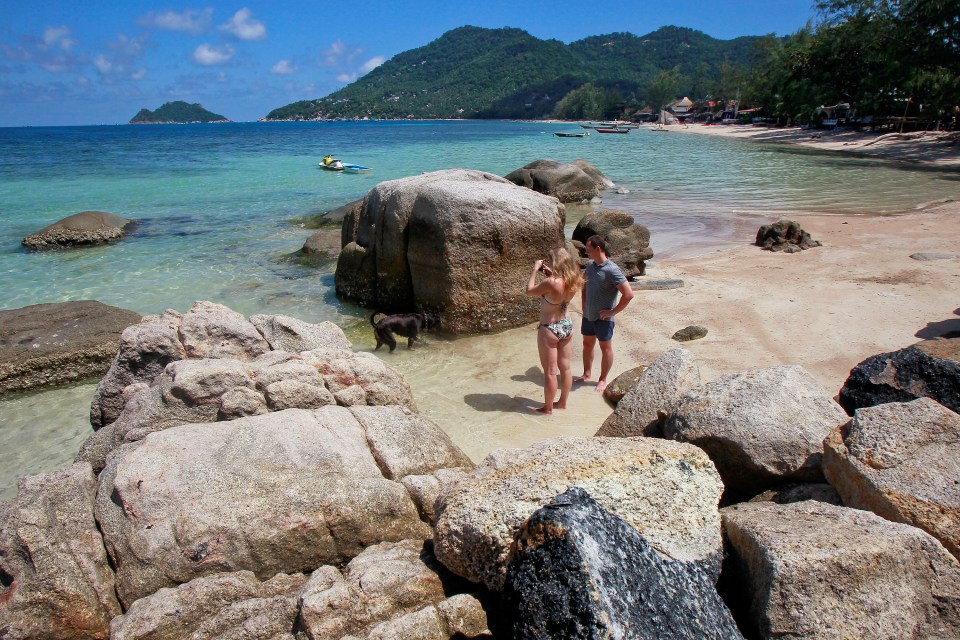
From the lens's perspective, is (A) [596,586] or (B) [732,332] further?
(B) [732,332]

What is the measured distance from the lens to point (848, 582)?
8.54ft

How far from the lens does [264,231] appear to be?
16.6m

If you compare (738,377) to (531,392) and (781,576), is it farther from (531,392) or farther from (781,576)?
(531,392)

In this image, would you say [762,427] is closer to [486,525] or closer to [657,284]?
[486,525]

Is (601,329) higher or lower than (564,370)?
higher

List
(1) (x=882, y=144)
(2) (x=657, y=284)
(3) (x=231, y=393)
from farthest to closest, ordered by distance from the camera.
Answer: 1. (1) (x=882, y=144)
2. (2) (x=657, y=284)
3. (3) (x=231, y=393)

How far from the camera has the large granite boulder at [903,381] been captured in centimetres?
414

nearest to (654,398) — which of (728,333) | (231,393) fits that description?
(231,393)

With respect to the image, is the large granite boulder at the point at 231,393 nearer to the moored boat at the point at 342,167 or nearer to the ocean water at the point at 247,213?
the ocean water at the point at 247,213

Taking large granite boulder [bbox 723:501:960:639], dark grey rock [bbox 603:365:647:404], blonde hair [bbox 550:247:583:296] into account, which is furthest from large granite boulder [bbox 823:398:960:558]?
blonde hair [bbox 550:247:583:296]

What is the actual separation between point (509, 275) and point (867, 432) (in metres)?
5.43

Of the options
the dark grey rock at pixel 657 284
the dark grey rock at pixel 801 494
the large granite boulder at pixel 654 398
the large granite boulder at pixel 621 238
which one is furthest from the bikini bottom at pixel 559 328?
the large granite boulder at pixel 621 238

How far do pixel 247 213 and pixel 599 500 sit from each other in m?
19.4

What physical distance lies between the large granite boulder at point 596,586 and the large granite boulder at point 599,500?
0.29 m
